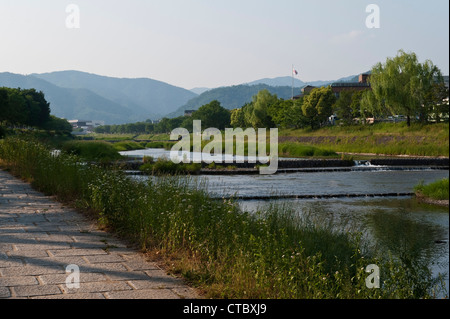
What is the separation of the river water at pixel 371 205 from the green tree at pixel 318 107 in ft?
110

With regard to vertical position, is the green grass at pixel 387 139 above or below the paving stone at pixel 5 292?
above

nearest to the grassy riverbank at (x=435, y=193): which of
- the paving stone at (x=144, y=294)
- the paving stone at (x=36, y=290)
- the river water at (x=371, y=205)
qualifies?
the river water at (x=371, y=205)

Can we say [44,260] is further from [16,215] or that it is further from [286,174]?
[286,174]

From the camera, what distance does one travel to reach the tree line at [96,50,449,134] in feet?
137

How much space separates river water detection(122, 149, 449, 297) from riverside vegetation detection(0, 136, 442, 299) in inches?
70.1

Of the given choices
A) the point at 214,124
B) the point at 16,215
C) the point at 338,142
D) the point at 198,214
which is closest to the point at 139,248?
the point at 198,214

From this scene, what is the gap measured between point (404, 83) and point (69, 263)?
42972 mm

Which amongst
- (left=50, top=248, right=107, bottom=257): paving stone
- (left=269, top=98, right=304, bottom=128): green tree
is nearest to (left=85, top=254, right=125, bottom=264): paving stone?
(left=50, top=248, right=107, bottom=257): paving stone

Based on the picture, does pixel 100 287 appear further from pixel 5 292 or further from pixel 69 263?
pixel 69 263

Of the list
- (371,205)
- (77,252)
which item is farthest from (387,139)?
(77,252)

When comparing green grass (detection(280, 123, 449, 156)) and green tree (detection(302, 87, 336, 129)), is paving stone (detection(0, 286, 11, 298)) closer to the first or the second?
green grass (detection(280, 123, 449, 156))

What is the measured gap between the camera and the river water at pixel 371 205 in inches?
400

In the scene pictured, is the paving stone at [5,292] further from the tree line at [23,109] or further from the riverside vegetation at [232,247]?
the tree line at [23,109]
